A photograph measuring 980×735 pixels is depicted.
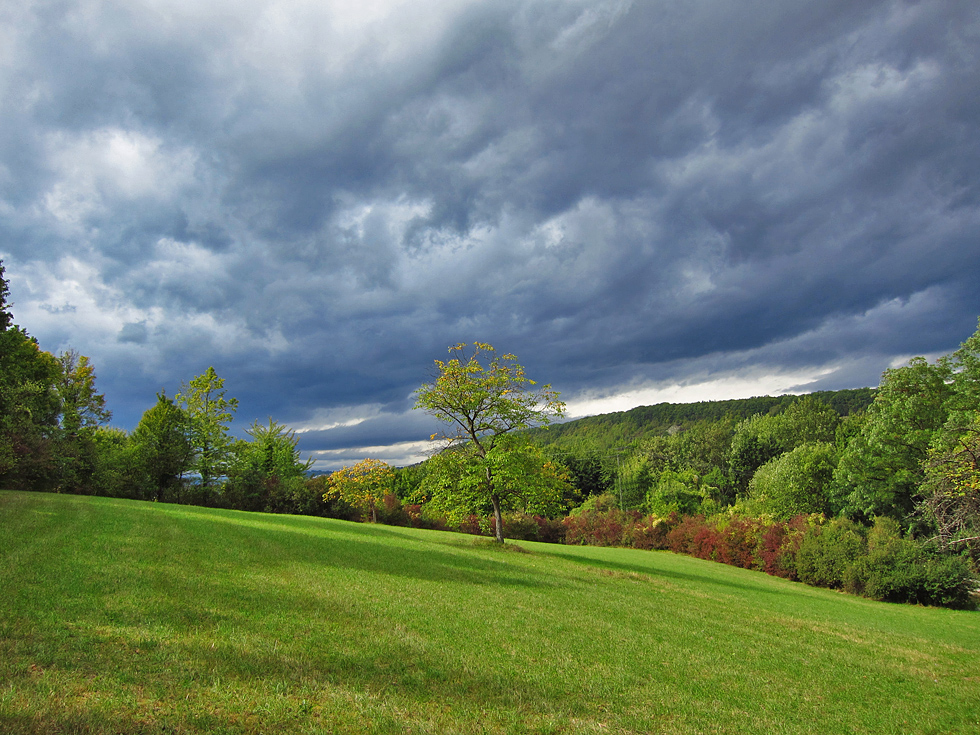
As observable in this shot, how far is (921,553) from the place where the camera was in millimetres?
28484

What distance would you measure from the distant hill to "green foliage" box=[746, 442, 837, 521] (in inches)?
3460

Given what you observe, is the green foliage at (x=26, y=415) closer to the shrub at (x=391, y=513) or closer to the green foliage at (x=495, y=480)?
the green foliage at (x=495, y=480)

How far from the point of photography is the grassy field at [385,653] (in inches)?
224

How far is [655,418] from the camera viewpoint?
7067 inches

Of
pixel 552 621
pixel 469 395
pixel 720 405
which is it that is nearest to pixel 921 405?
pixel 469 395

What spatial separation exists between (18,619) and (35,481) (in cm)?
4011

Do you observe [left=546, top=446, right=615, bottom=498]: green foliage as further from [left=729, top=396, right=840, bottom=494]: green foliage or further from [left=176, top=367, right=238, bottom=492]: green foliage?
[left=176, top=367, right=238, bottom=492]: green foliage

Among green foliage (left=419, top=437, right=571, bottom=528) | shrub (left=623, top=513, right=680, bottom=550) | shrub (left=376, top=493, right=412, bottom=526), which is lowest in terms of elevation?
shrub (left=623, top=513, right=680, bottom=550)

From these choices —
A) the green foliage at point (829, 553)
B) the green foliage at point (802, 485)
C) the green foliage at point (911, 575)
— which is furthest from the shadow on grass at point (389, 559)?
the green foliage at point (802, 485)

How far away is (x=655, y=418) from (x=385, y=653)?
600 feet

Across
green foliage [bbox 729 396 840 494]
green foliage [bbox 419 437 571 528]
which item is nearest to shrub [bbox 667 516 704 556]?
green foliage [bbox 419 437 571 528]

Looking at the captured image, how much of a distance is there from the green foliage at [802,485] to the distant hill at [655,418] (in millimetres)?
87875

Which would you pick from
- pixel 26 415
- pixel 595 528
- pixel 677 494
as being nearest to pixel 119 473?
pixel 26 415

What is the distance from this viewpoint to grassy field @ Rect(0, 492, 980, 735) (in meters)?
5.68
